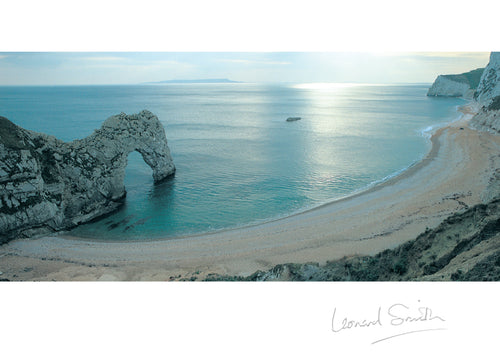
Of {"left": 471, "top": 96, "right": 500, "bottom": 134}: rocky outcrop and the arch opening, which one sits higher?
{"left": 471, "top": 96, "right": 500, "bottom": 134}: rocky outcrop

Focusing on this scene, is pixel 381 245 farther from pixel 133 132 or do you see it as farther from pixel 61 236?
pixel 133 132

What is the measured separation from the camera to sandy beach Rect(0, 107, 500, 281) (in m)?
8.70

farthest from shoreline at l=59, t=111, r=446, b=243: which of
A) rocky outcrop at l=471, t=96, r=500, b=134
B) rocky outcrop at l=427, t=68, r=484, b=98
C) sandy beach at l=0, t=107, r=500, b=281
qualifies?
rocky outcrop at l=427, t=68, r=484, b=98

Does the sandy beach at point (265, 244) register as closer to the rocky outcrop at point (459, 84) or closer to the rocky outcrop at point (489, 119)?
the rocky outcrop at point (489, 119)

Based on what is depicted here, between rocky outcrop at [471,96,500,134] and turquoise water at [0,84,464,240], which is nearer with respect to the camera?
turquoise water at [0,84,464,240]

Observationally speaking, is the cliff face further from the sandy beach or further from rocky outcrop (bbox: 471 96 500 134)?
the sandy beach

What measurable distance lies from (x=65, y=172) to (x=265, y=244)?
893 cm

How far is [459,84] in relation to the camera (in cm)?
7831

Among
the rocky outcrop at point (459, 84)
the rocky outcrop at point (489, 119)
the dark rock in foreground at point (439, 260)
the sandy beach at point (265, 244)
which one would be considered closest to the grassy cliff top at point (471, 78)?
the rocky outcrop at point (459, 84)

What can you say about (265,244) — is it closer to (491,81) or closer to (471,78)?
(491,81)

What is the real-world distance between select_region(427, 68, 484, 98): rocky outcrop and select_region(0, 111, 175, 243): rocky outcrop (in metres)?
83.1

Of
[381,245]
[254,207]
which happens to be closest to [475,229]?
[381,245]

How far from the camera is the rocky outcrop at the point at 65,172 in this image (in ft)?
34.0

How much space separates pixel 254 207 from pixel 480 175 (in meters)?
11.9
